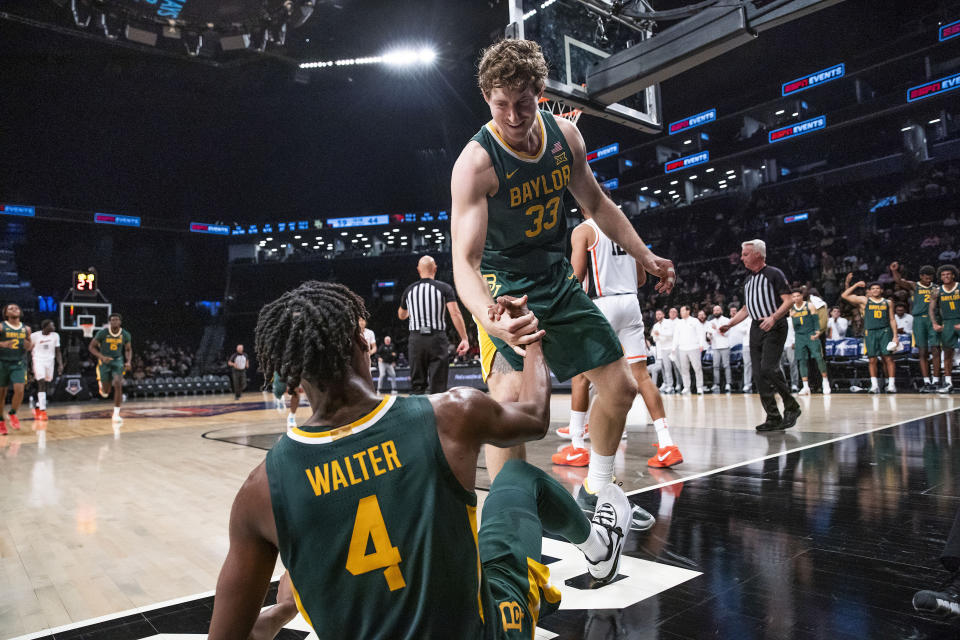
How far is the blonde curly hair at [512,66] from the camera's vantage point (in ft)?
6.75

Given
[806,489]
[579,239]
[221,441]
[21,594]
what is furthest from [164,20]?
[806,489]

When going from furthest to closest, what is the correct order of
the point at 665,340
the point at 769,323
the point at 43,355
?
the point at 665,340, the point at 43,355, the point at 769,323

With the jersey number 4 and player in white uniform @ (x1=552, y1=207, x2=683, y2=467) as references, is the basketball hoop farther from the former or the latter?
the jersey number 4

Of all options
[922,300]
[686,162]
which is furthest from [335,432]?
[686,162]

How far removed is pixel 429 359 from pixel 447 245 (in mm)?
23989

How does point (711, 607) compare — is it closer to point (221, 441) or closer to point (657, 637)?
point (657, 637)

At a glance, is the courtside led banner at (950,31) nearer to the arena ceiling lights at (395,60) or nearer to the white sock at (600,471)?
the arena ceiling lights at (395,60)

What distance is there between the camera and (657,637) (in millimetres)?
1613

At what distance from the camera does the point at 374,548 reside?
102 centimetres

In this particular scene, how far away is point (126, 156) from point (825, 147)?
2766 centimetres

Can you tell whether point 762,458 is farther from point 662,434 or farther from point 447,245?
point 447,245

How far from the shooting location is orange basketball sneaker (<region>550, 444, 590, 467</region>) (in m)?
4.23

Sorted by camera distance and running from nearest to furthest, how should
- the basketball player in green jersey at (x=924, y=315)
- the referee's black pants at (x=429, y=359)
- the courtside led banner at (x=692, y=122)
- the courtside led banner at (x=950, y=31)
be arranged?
the referee's black pants at (x=429, y=359) < the basketball player in green jersey at (x=924, y=315) < the courtside led banner at (x=950, y=31) < the courtside led banner at (x=692, y=122)

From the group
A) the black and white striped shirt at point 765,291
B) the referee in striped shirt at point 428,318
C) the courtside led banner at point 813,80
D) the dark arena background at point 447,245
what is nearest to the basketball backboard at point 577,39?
the dark arena background at point 447,245
